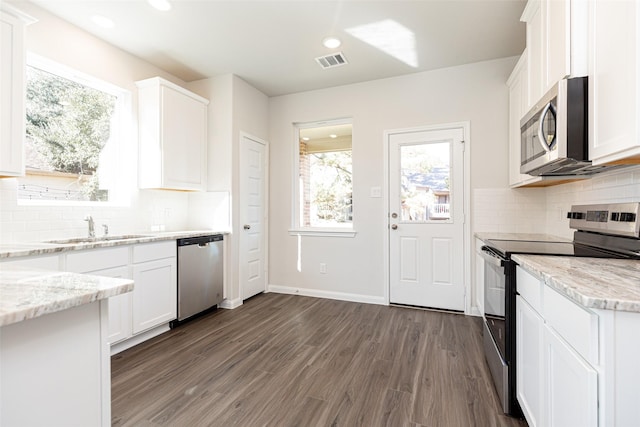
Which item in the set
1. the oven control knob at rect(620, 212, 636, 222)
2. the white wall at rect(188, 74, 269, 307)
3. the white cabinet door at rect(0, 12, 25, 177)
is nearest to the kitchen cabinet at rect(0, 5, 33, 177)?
the white cabinet door at rect(0, 12, 25, 177)

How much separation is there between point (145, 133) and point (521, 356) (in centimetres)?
365

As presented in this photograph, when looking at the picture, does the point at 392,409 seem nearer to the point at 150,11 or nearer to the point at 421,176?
the point at 421,176

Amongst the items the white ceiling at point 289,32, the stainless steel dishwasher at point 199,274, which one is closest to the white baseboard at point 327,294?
the stainless steel dishwasher at point 199,274

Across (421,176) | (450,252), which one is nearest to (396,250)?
(450,252)

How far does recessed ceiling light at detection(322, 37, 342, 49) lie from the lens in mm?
2924

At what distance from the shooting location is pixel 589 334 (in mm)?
929

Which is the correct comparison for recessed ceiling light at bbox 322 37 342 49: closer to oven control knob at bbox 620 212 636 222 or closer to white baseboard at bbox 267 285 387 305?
oven control knob at bbox 620 212 636 222

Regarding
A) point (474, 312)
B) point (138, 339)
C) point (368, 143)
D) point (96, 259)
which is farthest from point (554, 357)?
point (368, 143)

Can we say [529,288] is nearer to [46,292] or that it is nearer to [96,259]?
[46,292]

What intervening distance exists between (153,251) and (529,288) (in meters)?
2.76

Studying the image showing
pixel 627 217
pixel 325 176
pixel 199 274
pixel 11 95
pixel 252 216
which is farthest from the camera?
pixel 325 176

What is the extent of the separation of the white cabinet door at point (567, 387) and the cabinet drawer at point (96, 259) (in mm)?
2750

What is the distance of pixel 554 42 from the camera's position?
1.73 m

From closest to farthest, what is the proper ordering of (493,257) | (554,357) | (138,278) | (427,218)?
(554,357)
(493,257)
(138,278)
(427,218)
